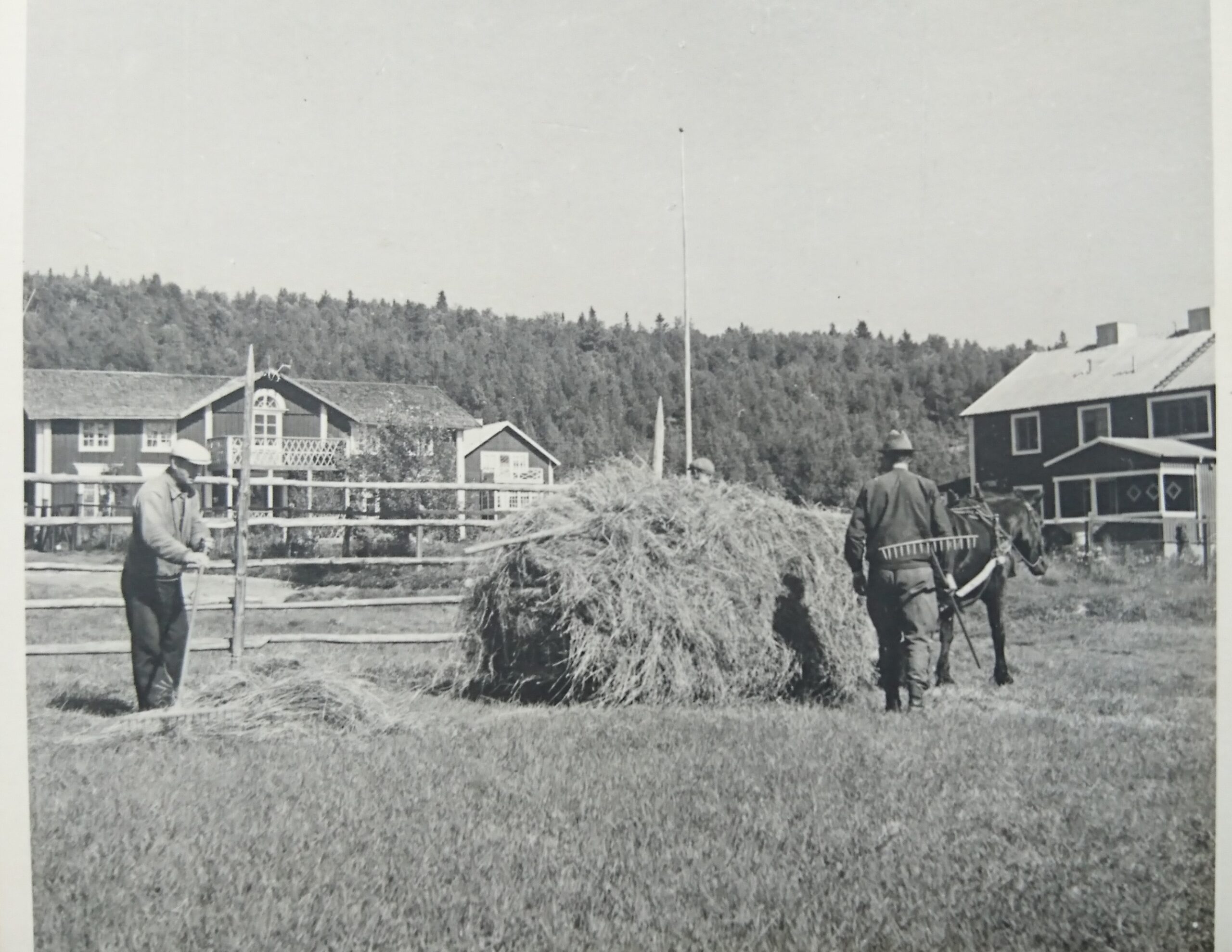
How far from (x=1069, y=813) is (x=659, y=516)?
2.22 metres

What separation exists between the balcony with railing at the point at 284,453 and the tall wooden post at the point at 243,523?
32 mm

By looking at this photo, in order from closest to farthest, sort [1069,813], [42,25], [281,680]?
[1069,813]
[42,25]
[281,680]

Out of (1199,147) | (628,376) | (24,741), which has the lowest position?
(24,741)

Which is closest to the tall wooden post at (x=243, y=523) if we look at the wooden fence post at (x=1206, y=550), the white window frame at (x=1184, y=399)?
the white window frame at (x=1184, y=399)

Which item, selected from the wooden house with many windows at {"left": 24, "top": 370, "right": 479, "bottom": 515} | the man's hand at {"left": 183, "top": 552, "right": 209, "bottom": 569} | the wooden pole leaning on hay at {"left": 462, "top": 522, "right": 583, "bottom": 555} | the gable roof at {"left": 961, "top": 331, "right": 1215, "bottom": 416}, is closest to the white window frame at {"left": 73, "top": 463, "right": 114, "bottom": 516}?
the wooden house with many windows at {"left": 24, "top": 370, "right": 479, "bottom": 515}

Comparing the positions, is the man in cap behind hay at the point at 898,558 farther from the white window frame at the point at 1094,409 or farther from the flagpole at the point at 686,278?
the flagpole at the point at 686,278

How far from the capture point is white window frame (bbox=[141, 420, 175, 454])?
153 inches

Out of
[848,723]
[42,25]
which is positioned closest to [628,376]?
[848,723]

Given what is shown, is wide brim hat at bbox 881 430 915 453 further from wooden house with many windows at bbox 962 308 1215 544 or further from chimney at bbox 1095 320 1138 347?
chimney at bbox 1095 320 1138 347

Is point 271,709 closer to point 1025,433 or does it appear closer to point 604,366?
point 604,366

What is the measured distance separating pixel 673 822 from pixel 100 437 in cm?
257

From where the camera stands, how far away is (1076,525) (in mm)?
4336

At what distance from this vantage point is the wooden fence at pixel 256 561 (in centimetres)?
380

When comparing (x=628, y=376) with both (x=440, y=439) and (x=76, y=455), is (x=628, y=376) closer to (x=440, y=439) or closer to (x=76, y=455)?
(x=440, y=439)
